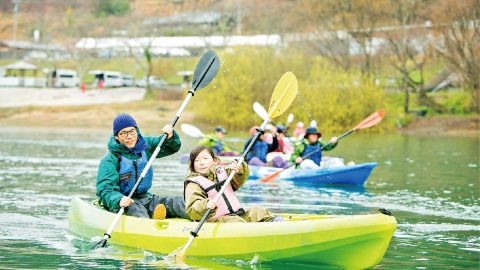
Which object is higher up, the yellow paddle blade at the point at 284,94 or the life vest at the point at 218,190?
the yellow paddle blade at the point at 284,94

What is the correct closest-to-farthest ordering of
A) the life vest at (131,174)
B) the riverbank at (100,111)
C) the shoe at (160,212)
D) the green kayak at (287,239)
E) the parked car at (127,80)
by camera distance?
1. the green kayak at (287,239)
2. the shoe at (160,212)
3. the life vest at (131,174)
4. the riverbank at (100,111)
5. the parked car at (127,80)

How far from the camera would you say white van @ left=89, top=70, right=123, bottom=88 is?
62463mm

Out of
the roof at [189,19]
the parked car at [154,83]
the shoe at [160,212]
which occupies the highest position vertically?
the roof at [189,19]

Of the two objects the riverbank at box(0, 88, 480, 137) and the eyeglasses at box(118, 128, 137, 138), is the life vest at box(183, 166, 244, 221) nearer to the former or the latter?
the eyeglasses at box(118, 128, 137, 138)

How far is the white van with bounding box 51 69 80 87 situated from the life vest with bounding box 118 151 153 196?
176 ft

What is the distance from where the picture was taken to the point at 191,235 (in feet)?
31.3

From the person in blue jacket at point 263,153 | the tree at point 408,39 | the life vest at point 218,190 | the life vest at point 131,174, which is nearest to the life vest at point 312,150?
the person in blue jacket at point 263,153

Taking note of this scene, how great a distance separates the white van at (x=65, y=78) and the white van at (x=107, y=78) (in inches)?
50.9

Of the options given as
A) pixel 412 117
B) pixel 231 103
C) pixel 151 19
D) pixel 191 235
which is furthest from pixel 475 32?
pixel 151 19

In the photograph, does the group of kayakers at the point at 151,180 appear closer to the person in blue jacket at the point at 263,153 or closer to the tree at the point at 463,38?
the person in blue jacket at the point at 263,153

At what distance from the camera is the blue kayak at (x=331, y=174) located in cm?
1795

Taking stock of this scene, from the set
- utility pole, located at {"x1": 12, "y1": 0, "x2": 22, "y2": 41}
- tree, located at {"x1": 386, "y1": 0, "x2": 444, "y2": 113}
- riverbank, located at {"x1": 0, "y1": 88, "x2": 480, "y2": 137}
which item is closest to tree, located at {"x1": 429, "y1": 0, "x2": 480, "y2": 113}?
tree, located at {"x1": 386, "y1": 0, "x2": 444, "y2": 113}

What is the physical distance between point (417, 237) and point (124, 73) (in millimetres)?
62722

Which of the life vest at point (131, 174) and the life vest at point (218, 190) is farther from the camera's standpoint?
the life vest at point (131, 174)
